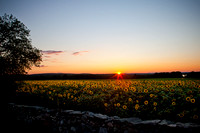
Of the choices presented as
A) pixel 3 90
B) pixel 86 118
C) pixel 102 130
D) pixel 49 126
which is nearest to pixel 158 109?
pixel 102 130

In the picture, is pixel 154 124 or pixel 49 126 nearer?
pixel 154 124

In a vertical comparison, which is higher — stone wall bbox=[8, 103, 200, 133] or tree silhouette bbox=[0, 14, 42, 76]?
tree silhouette bbox=[0, 14, 42, 76]

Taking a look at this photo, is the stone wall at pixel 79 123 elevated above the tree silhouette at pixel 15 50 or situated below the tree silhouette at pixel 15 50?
below

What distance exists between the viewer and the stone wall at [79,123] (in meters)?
3.55

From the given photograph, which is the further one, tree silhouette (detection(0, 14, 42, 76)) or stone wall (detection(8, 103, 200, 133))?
tree silhouette (detection(0, 14, 42, 76))

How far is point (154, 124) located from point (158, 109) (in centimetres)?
111

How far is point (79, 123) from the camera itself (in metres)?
4.81

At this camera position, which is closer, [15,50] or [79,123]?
[79,123]

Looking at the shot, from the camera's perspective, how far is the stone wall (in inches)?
140

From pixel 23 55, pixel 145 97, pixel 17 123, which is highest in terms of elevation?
pixel 23 55

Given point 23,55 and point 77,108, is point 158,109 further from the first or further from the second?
point 23,55

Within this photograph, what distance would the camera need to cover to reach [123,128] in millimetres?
4059

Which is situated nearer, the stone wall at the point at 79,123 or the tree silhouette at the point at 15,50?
the stone wall at the point at 79,123

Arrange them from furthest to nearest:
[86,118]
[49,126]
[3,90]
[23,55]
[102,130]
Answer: [23,55], [3,90], [49,126], [86,118], [102,130]
